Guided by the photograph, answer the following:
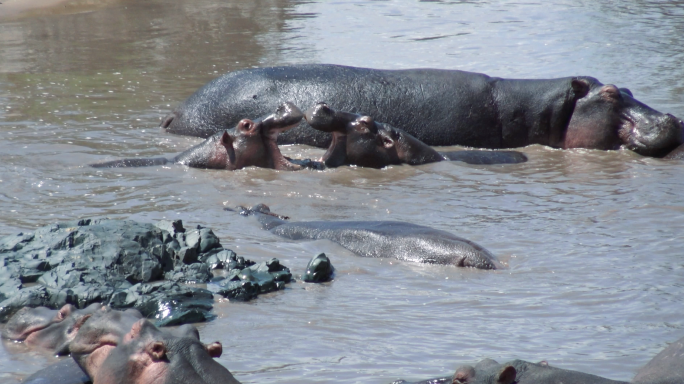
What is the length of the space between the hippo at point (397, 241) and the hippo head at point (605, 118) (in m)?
4.16

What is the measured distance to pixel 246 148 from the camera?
8.03m

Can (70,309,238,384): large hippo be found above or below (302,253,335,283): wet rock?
above

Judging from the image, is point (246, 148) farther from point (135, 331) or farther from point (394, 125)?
point (135, 331)

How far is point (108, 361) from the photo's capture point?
3369 millimetres

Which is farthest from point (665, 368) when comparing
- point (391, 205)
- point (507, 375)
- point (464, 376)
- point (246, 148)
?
point (246, 148)

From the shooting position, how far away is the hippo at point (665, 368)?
133 inches

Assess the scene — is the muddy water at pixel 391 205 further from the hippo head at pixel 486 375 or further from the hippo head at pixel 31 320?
the hippo head at pixel 486 375

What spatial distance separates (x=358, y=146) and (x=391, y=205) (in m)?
1.45

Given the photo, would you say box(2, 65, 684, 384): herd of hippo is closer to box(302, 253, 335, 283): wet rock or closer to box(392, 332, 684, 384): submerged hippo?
box(302, 253, 335, 283): wet rock

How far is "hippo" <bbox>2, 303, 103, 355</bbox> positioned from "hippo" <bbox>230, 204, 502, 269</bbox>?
197cm

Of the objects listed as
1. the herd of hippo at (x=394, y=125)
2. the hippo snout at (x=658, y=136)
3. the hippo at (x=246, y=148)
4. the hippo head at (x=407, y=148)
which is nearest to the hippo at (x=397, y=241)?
the herd of hippo at (x=394, y=125)

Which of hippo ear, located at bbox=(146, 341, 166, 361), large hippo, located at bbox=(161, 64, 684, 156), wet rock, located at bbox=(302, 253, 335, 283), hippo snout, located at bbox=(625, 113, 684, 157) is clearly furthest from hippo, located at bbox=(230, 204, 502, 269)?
hippo snout, located at bbox=(625, 113, 684, 157)

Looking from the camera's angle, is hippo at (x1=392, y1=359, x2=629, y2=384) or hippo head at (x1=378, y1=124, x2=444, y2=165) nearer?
hippo at (x1=392, y1=359, x2=629, y2=384)

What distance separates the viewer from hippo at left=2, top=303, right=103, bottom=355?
378 cm
